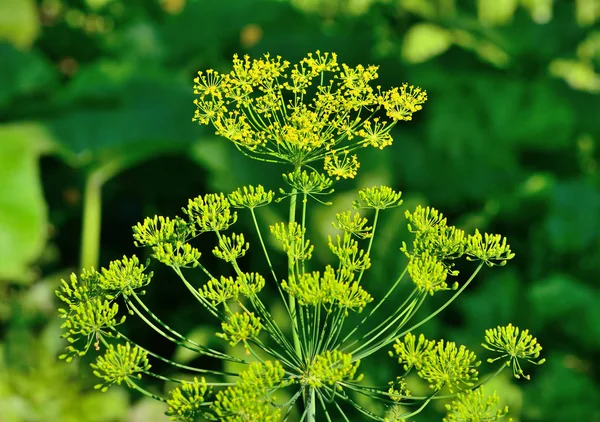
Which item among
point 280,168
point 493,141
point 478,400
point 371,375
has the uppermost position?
point 493,141

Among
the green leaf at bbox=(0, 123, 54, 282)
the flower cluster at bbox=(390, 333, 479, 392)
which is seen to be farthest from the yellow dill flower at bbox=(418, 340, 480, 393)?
the green leaf at bbox=(0, 123, 54, 282)

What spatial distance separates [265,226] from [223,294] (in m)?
1.72

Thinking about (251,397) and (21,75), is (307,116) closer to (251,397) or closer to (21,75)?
(251,397)

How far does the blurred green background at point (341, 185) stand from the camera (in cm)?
230

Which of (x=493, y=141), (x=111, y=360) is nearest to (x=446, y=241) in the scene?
(x=111, y=360)

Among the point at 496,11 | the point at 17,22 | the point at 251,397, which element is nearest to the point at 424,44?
the point at 496,11

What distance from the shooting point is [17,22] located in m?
3.29

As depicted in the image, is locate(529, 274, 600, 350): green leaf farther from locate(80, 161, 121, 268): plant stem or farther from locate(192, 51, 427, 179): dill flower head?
locate(192, 51, 427, 179): dill flower head

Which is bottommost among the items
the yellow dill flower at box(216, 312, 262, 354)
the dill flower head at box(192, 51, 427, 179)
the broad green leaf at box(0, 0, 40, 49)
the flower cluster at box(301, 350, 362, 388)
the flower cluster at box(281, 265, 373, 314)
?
the flower cluster at box(301, 350, 362, 388)

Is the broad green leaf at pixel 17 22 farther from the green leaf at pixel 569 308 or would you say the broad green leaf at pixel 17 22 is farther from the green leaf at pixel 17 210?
the green leaf at pixel 569 308

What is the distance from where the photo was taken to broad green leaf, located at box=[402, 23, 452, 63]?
292cm

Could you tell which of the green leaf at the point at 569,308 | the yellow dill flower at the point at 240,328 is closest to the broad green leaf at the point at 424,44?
the green leaf at the point at 569,308

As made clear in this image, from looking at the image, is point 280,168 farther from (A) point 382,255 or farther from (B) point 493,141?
(B) point 493,141

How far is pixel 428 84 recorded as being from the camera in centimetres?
290
